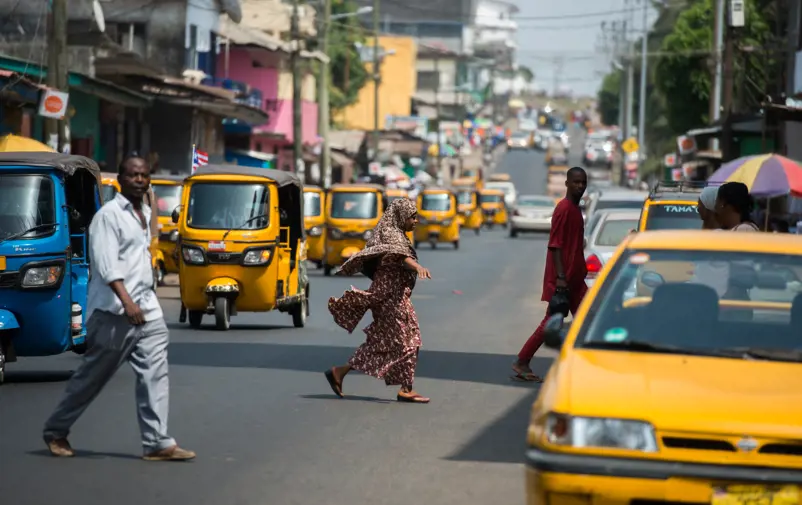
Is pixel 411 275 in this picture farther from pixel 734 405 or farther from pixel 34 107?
pixel 34 107

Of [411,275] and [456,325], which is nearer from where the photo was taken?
[411,275]

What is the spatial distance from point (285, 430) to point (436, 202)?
139 feet

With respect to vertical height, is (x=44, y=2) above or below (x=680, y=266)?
above

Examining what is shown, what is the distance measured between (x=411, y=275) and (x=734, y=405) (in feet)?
20.6

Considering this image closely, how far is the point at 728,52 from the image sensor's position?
3997cm

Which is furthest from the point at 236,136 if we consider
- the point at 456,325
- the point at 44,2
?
the point at 456,325

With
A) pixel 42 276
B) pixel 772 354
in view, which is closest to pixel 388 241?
pixel 42 276

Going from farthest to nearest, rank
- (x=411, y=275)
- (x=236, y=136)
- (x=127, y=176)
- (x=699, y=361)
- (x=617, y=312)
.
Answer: (x=236, y=136), (x=411, y=275), (x=127, y=176), (x=617, y=312), (x=699, y=361)

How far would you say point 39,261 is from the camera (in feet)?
45.1

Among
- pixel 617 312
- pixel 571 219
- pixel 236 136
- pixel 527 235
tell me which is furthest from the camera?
pixel 527 235

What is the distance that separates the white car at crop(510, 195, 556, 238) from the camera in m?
65.6

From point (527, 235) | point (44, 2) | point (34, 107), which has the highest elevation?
point (44, 2)

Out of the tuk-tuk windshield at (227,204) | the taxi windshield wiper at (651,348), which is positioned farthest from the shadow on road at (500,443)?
the tuk-tuk windshield at (227,204)

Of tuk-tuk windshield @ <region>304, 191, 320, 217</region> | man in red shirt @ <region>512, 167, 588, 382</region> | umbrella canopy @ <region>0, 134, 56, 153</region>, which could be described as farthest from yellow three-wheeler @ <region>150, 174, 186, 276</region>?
man in red shirt @ <region>512, 167, 588, 382</region>
